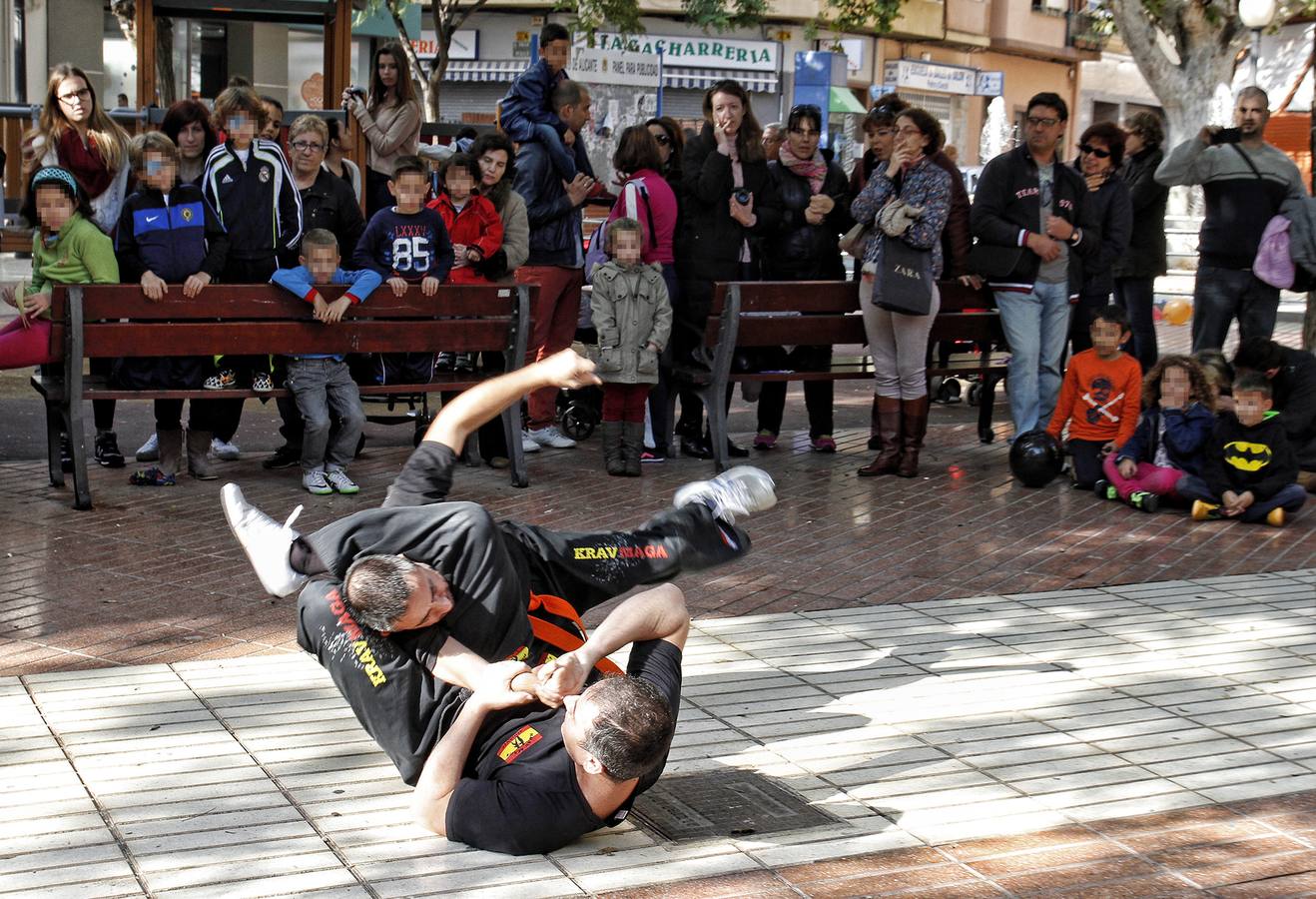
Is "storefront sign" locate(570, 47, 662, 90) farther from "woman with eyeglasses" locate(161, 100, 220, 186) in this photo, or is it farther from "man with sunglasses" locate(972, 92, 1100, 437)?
"man with sunglasses" locate(972, 92, 1100, 437)

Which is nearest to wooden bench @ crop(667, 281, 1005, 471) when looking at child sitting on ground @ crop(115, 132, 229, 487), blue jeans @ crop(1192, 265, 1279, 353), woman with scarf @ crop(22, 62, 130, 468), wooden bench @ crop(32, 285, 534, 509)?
wooden bench @ crop(32, 285, 534, 509)

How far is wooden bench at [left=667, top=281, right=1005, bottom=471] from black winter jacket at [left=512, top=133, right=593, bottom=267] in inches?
45.7

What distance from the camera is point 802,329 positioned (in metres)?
9.65

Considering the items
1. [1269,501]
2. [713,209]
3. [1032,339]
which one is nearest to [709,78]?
[713,209]

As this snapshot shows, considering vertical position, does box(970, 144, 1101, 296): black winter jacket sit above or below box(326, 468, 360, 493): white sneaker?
above

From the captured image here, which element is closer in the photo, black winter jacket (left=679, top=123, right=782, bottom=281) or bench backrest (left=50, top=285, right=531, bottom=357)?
bench backrest (left=50, top=285, right=531, bottom=357)

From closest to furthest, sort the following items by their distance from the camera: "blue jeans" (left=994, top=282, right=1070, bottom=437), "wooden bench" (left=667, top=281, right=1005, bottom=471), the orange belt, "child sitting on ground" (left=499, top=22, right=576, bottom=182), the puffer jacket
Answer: the orange belt < the puffer jacket < "wooden bench" (left=667, top=281, right=1005, bottom=471) < "blue jeans" (left=994, top=282, right=1070, bottom=437) < "child sitting on ground" (left=499, top=22, right=576, bottom=182)

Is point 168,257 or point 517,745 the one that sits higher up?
point 168,257

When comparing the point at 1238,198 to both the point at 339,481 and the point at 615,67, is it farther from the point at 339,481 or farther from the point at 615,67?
the point at 615,67

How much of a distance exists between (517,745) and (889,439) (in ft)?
18.6

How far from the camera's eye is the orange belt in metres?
4.47

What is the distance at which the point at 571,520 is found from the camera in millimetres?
8039

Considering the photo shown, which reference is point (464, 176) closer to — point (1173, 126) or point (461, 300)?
point (461, 300)

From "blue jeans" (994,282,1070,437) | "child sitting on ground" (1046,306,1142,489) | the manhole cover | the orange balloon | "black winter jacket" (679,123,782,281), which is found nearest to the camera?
the manhole cover
